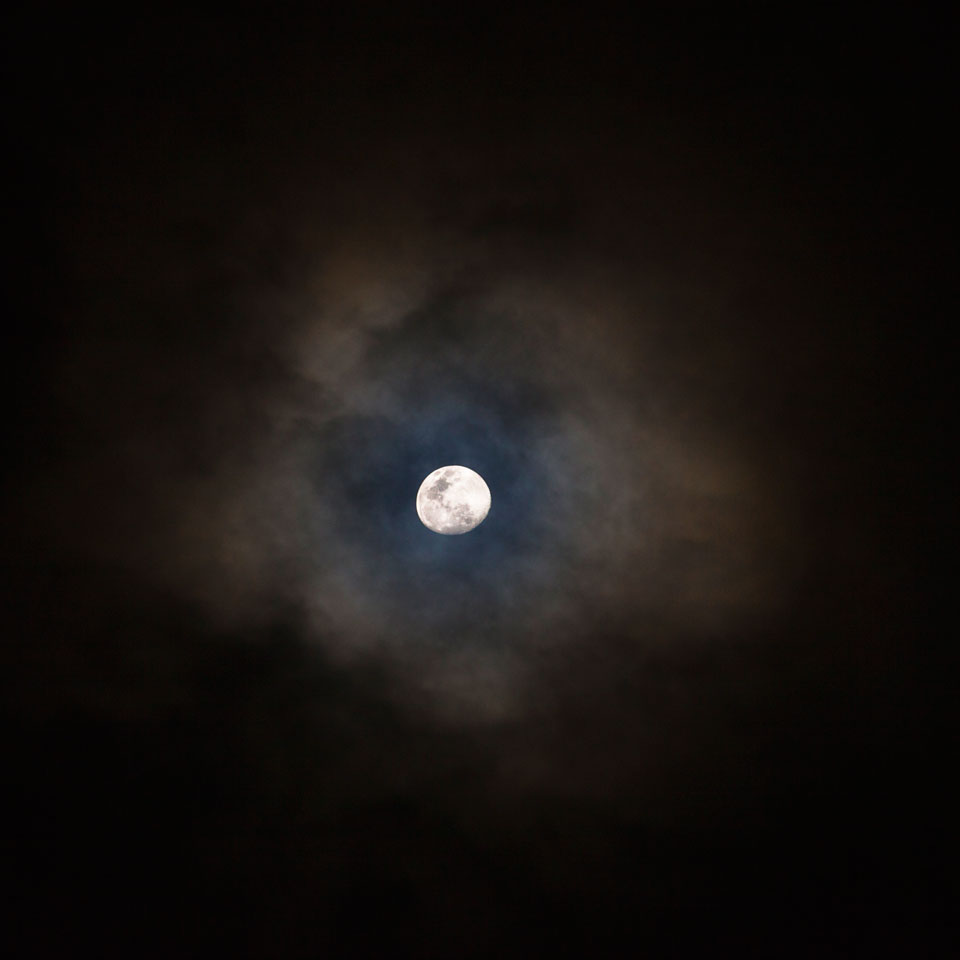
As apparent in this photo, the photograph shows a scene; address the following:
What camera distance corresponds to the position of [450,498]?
5.55 metres

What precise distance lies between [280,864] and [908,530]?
5.41 m

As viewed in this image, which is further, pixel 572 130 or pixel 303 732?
pixel 303 732

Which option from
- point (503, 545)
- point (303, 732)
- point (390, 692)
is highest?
point (503, 545)

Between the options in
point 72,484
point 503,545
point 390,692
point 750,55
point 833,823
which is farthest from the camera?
point 833,823

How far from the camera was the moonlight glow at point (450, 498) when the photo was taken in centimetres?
555

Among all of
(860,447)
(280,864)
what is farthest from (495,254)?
(280,864)

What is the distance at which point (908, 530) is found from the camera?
224 inches

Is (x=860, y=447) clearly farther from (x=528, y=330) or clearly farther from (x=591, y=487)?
(x=528, y=330)

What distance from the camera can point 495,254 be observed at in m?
5.05

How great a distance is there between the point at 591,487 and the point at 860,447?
177cm

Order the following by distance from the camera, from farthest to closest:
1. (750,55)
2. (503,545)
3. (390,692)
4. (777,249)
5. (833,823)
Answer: (833,823) → (390,692) → (503,545) → (777,249) → (750,55)

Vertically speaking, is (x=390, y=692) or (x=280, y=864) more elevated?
(x=390, y=692)

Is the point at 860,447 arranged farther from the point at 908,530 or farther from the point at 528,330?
the point at 528,330

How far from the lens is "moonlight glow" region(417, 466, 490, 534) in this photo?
555 cm
